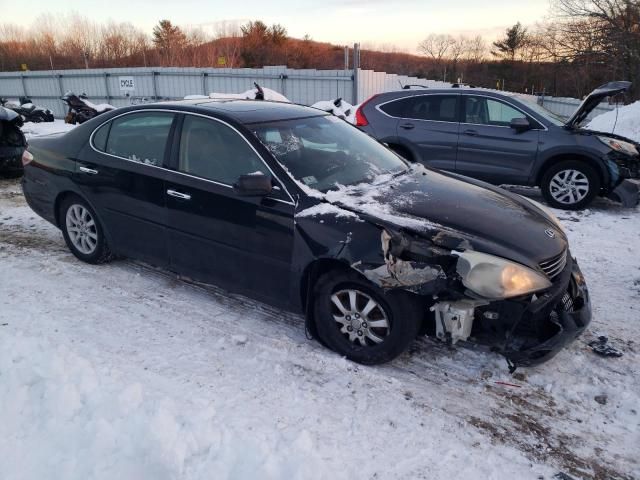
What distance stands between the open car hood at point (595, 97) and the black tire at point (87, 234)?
6251 millimetres

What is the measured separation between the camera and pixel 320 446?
2.56 meters

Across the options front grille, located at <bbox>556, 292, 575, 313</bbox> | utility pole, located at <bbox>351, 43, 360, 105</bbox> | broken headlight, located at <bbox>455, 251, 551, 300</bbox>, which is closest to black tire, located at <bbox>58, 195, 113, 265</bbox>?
broken headlight, located at <bbox>455, 251, 551, 300</bbox>

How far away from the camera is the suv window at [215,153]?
11.9 feet

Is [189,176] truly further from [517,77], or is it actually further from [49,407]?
[517,77]

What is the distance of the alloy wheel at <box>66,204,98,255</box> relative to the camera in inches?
185

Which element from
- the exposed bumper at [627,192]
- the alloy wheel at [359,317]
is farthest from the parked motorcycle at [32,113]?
the exposed bumper at [627,192]

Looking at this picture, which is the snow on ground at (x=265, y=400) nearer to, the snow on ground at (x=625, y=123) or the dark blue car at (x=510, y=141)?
the dark blue car at (x=510, y=141)

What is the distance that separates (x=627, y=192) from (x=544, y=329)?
4.88 meters

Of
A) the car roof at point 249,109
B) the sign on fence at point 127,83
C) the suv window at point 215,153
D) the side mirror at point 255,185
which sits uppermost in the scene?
the sign on fence at point 127,83

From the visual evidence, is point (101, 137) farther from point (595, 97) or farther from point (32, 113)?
point (32, 113)

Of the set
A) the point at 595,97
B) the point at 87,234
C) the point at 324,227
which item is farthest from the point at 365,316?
the point at 595,97

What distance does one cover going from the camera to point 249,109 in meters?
4.11

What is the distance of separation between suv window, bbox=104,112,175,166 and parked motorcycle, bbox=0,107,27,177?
16.5 ft

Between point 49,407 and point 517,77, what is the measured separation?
51937mm
